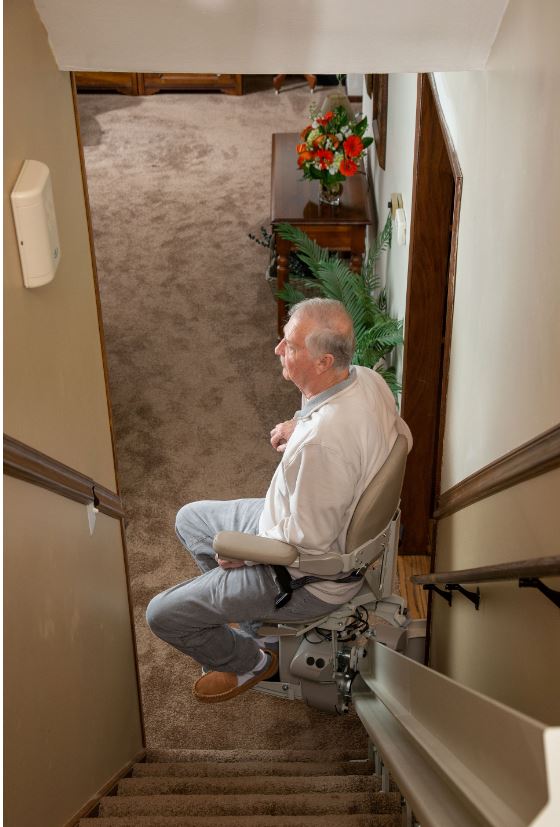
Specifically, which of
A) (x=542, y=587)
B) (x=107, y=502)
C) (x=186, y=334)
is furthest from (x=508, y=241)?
(x=186, y=334)

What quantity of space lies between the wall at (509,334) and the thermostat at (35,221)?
1057 mm

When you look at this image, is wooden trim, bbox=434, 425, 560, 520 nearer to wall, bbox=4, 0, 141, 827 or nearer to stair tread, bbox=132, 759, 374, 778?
stair tread, bbox=132, 759, 374, 778

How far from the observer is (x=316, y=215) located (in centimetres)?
569

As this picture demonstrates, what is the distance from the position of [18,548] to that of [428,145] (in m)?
2.43

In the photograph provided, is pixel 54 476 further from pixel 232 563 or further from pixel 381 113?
→ pixel 381 113

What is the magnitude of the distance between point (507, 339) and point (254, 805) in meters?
1.44

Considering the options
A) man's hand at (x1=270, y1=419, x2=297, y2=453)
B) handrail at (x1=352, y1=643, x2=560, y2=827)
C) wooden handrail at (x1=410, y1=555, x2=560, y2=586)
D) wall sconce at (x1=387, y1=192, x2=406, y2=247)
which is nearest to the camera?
handrail at (x1=352, y1=643, x2=560, y2=827)

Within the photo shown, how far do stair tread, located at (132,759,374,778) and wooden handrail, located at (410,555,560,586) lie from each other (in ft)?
2.97

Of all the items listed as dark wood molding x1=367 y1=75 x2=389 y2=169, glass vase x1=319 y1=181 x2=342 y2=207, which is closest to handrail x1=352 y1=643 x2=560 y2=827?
dark wood molding x1=367 y1=75 x2=389 y2=169

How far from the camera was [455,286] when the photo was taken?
3.26 metres

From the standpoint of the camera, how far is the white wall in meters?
2.05

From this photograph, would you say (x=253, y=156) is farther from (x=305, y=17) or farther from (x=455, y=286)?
(x=305, y=17)

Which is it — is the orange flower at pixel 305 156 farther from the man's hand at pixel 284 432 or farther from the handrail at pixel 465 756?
the handrail at pixel 465 756

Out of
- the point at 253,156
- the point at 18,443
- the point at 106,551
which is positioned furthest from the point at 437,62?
the point at 253,156
